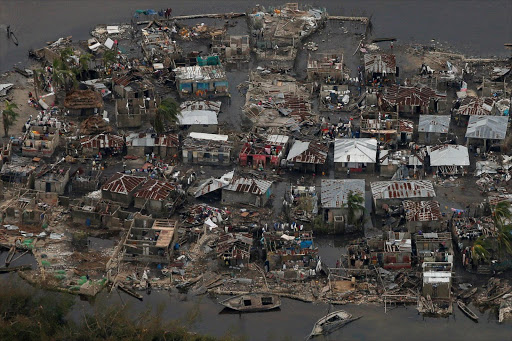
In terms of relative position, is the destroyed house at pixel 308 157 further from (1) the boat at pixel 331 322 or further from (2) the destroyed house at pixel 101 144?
(1) the boat at pixel 331 322

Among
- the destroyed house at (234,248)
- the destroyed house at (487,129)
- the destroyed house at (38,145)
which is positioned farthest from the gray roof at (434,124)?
the destroyed house at (38,145)

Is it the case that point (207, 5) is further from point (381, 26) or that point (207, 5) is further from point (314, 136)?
point (314, 136)

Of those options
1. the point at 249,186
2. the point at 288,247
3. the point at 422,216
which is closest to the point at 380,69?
the point at 249,186

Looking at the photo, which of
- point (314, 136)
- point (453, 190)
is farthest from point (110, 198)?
point (453, 190)

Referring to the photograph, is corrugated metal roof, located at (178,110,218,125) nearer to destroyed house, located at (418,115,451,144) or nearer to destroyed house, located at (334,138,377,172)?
destroyed house, located at (334,138,377,172)

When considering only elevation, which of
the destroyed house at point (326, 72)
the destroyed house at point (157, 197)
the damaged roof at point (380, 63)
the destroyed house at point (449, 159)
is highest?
the damaged roof at point (380, 63)
